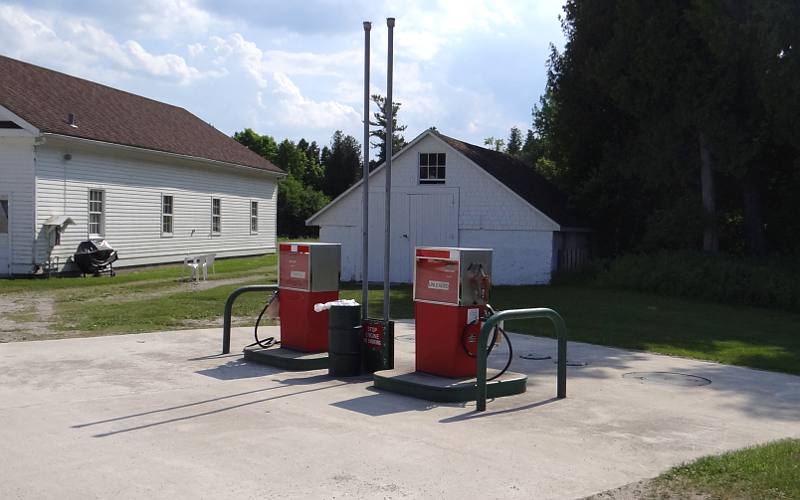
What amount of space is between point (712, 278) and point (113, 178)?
18920mm

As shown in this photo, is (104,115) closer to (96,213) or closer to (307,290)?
(96,213)

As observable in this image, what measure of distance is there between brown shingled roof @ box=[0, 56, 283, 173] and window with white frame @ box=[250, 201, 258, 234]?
5.75 ft

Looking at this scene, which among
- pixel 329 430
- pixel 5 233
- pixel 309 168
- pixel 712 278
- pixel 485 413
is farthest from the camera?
pixel 309 168

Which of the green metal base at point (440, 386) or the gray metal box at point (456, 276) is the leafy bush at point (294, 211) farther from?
the green metal base at point (440, 386)


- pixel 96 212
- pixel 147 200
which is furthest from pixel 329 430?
pixel 147 200

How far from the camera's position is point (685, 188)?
26484 millimetres

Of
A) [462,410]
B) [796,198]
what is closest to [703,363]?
[462,410]

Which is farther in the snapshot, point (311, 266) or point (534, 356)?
point (534, 356)

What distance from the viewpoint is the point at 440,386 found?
8570 mm

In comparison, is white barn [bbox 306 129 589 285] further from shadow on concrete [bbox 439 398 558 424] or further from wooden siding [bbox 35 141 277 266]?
shadow on concrete [bbox 439 398 558 424]

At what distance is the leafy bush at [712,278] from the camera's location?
21.7 meters

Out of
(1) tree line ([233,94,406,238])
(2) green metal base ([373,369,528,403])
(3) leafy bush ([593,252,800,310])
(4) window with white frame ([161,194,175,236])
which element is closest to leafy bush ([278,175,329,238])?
(1) tree line ([233,94,406,238])

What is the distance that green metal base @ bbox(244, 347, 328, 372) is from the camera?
402 inches

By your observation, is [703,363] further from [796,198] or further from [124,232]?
[124,232]
